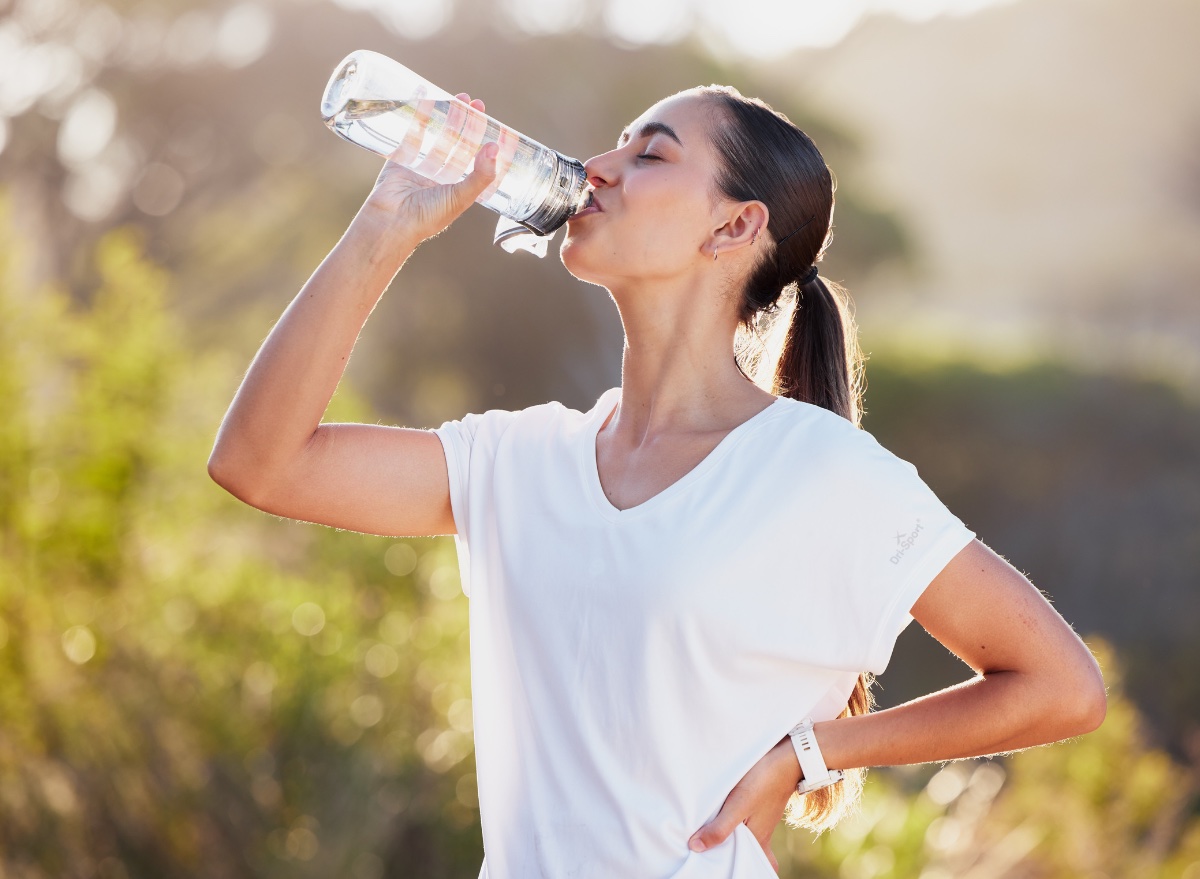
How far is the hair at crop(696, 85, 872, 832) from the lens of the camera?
1416 mm

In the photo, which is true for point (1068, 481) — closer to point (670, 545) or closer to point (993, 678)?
point (993, 678)

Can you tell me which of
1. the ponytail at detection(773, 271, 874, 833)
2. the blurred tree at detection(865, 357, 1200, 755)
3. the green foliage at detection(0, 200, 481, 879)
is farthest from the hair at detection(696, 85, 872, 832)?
the blurred tree at detection(865, 357, 1200, 755)

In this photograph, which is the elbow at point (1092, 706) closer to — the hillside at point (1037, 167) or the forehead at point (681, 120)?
the forehead at point (681, 120)

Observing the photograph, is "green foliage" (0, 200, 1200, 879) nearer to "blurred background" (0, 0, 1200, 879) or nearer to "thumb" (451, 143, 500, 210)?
"blurred background" (0, 0, 1200, 879)

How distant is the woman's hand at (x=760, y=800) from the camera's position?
1.16 meters

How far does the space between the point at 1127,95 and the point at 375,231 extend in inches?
391

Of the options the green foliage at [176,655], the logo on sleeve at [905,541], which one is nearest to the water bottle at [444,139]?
the logo on sleeve at [905,541]

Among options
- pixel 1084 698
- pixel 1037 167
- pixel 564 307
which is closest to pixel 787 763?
pixel 1084 698

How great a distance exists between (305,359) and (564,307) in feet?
31.5

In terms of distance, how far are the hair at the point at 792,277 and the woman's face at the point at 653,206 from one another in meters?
0.03

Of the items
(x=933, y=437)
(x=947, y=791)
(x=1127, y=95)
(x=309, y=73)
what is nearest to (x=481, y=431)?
(x=947, y=791)

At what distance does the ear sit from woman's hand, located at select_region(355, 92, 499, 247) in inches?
10.9

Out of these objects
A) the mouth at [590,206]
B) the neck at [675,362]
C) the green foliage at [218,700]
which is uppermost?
the mouth at [590,206]

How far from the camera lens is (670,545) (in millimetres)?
1180
